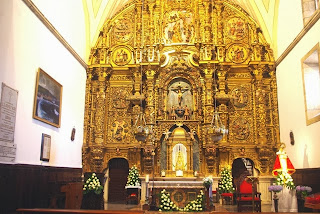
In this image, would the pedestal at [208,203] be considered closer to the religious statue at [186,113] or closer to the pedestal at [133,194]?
the pedestal at [133,194]

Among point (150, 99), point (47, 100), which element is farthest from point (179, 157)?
point (47, 100)

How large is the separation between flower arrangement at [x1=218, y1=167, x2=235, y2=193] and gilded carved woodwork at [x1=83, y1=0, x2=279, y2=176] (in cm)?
60

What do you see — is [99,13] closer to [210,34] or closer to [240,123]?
[210,34]

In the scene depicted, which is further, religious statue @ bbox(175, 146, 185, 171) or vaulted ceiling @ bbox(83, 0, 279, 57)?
vaulted ceiling @ bbox(83, 0, 279, 57)

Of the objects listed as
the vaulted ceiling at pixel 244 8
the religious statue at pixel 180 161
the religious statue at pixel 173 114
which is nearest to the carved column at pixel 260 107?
the vaulted ceiling at pixel 244 8

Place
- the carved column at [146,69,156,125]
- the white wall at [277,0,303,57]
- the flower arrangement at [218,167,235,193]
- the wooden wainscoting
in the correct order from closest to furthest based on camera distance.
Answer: the wooden wainscoting < the white wall at [277,0,303,57] < the flower arrangement at [218,167,235,193] < the carved column at [146,69,156,125]

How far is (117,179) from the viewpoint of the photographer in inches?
606

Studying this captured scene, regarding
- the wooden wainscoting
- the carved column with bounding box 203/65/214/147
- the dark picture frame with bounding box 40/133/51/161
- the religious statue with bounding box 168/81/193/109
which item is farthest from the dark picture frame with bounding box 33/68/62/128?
the carved column with bounding box 203/65/214/147

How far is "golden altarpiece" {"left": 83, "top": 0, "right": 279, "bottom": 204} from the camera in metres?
14.9

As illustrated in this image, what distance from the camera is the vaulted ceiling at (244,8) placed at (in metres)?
15.4

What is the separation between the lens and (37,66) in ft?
34.7

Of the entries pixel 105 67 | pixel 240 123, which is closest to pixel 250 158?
pixel 240 123

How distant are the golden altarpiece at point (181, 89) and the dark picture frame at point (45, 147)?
3.69 m

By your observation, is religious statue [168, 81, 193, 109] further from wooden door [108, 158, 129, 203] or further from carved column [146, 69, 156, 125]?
wooden door [108, 158, 129, 203]
